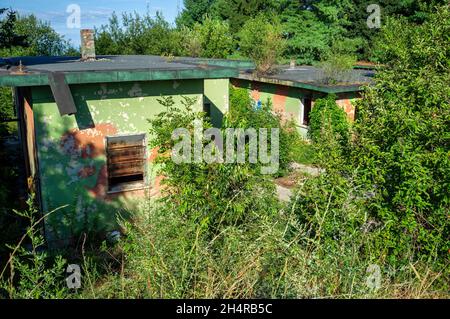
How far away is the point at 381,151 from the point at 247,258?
2.69 meters

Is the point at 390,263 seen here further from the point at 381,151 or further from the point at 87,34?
the point at 87,34

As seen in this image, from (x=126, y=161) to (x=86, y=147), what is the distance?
3.16 feet

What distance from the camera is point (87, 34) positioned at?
38.0 feet

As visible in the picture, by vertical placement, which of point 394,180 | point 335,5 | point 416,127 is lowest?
point 394,180

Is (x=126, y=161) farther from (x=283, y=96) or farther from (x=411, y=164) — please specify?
(x=283, y=96)

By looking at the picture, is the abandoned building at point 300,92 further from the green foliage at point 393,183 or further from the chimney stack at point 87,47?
the green foliage at point 393,183

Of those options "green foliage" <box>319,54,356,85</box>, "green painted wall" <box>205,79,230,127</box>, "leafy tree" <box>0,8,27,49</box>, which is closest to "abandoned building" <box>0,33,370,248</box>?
"green painted wall" <box>205,79,230,127</box>

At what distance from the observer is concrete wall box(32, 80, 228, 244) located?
26.9 ft

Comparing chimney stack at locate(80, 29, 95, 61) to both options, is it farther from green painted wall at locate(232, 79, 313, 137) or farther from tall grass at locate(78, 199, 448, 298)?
tall grass at locate(78, 199, 448, 298)

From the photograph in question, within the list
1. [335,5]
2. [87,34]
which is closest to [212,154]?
[87,34]

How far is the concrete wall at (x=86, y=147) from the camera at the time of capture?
8.20m

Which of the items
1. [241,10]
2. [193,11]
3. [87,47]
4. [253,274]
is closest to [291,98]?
[87,47]

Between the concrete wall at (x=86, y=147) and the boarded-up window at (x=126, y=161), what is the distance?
0.49 feet

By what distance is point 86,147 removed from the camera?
8578 mm
